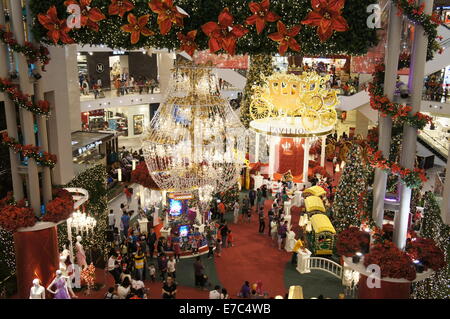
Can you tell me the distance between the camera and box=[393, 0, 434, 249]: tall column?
6875mm

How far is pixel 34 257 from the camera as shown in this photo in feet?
28.8

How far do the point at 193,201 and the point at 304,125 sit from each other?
5406 mm

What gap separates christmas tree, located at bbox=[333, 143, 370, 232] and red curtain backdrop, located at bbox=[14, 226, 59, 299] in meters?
7.47

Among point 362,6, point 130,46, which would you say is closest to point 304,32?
point 362,6

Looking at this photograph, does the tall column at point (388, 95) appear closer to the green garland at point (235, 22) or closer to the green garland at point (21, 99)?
the green garland at point (235, 22)

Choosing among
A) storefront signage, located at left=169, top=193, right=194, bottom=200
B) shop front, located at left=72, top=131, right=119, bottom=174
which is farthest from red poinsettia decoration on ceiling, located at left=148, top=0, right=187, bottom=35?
shop front, located at left=72, top=131, right=119, bottom=174

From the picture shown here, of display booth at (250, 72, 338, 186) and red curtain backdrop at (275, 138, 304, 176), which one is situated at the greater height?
display booth at (250, 72, 338, 186)

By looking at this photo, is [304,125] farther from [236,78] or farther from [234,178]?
[234,178]

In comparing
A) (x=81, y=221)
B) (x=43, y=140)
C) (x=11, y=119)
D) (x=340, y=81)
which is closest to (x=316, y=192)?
(x=81, y=221)

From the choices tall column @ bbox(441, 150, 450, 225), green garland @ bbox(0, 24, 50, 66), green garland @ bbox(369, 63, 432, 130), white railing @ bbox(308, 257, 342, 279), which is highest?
green garland @ bbox(0, 24, 50, 66)

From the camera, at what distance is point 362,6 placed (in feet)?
23.6

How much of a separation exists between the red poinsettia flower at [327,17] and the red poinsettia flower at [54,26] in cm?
384

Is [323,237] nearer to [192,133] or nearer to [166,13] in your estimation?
[192,133]

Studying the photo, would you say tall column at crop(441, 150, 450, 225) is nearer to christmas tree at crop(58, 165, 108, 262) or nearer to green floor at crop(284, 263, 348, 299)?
green floor at crop(284, 263, 348, 299)
